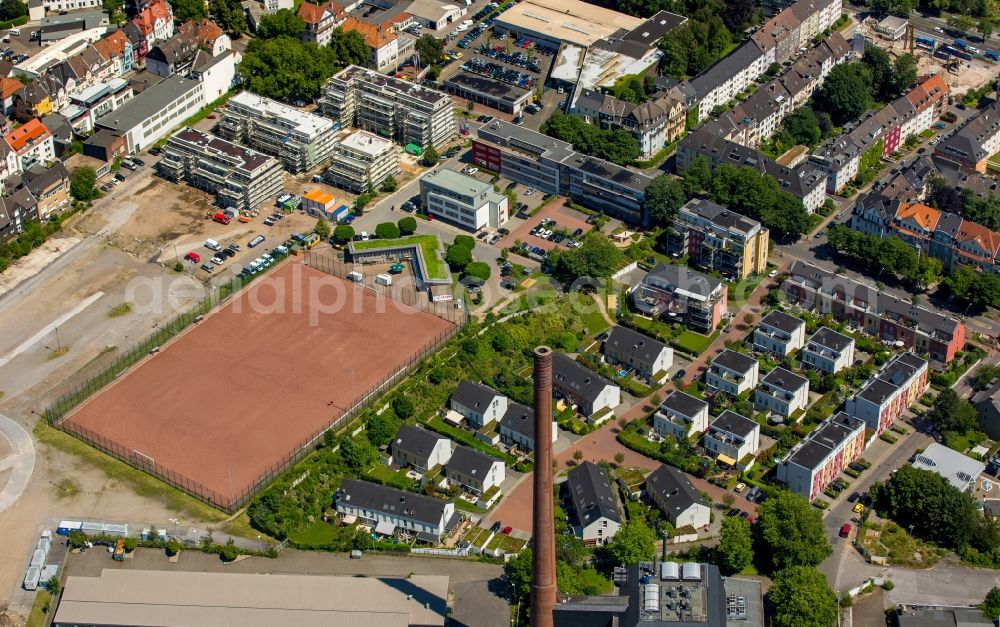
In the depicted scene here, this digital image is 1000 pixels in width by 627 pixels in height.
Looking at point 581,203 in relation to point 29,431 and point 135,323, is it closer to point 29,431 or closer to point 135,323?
point 135,323

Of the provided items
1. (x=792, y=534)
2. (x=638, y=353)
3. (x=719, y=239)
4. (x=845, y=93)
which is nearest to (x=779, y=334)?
(x=638, y=353)

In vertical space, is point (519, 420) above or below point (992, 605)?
above

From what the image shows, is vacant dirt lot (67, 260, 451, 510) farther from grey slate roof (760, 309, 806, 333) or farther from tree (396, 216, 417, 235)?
grey slate roof (760, 309, 806, 333)

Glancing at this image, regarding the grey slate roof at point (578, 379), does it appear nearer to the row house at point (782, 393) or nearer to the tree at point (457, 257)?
the row house at point (782, 393)

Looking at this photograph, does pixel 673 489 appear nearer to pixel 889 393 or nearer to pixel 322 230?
pixel 889 393

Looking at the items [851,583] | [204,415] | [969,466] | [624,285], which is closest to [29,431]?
[204,415]

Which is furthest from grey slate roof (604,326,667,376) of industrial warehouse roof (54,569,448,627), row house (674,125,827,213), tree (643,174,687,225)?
industrial warehouse roof (54,569,448,627)
